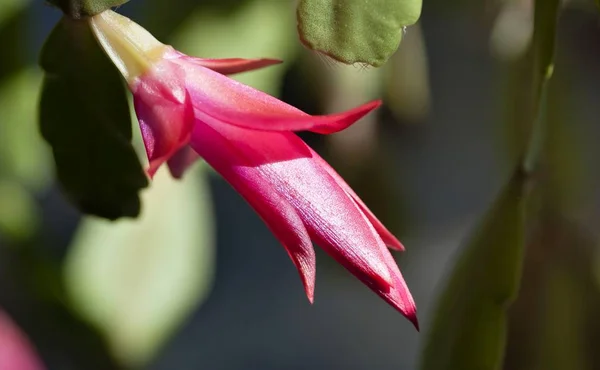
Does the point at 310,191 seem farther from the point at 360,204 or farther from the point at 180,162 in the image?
the point at 180,162

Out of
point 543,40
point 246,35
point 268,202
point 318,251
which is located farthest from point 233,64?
point 318,251

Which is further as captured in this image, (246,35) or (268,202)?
Answer: (246,35)

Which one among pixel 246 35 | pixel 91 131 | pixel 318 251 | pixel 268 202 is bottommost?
pixel 318 251

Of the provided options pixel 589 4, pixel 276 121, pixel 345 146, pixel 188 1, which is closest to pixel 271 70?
pixel 188 1

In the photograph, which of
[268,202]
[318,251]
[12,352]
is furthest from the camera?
[318,251]

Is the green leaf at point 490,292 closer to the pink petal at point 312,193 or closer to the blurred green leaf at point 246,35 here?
the pink petal at point 312,193

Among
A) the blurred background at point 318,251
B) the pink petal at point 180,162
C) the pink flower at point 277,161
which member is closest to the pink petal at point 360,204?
the pink flower at point 277,161

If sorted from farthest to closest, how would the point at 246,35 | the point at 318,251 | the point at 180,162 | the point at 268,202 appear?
the point at 318,251 → the point at 246,35 → the point at 180,162 → the point at 268,202
